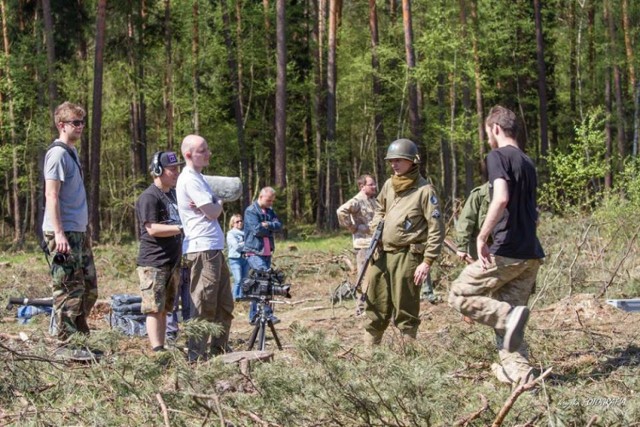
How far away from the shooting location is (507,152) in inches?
238

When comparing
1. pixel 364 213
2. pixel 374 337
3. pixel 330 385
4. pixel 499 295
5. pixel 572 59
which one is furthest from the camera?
pixel 572 59

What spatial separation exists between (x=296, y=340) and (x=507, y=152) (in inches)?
92.2

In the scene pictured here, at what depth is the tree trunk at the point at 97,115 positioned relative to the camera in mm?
25344

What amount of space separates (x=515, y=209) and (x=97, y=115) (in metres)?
21.5

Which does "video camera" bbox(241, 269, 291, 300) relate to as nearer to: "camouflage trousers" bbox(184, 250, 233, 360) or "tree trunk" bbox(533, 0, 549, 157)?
"camouflage trousers" bbox(184, 250, 233, 360)

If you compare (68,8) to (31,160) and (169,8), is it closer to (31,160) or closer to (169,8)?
(169,8)

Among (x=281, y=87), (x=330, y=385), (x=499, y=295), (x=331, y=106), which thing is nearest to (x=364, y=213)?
(x=499, y=295)

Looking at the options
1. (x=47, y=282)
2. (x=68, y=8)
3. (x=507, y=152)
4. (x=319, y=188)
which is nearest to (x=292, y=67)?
(x=319, y=188)

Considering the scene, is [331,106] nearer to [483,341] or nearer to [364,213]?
[364,213]

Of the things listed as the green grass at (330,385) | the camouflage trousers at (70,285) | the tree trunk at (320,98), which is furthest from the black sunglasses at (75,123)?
the tree trunk at (320,98)

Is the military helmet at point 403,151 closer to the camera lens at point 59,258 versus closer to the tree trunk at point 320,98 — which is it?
the camera lens at point 59,258

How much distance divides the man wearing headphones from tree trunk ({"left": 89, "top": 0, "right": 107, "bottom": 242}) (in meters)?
18.7

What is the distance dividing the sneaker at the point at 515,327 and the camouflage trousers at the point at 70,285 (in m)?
3.30

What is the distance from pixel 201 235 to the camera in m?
7.06
